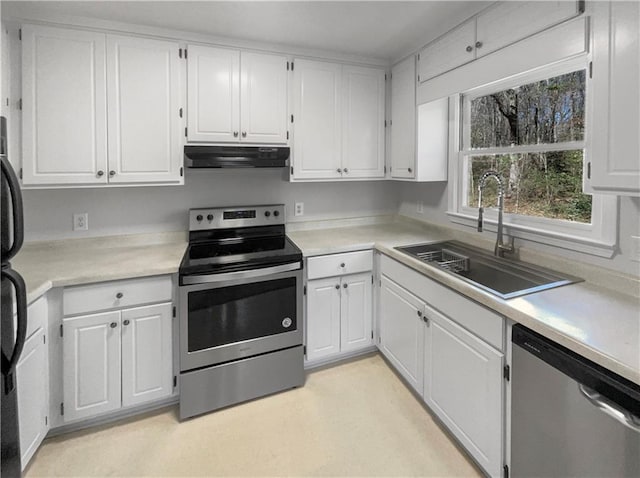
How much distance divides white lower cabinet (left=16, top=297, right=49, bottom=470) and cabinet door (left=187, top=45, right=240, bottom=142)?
131 centimetres

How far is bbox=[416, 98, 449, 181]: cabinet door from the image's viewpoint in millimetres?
2477

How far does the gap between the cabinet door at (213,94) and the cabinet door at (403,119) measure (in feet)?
4.01

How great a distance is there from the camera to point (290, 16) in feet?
6.51

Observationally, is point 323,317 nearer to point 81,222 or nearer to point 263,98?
point 263,98

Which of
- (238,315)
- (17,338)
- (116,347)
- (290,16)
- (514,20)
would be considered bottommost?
(116,347)

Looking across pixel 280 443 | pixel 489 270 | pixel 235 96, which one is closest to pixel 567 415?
pixel 489 270

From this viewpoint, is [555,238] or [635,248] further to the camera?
[555,238]

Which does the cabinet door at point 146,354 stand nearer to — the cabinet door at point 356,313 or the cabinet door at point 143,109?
the cabinet door at point 143,109

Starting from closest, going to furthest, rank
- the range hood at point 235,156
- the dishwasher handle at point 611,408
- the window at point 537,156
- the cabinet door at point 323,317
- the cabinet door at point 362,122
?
the dishwasher handle at point 611,408, the window at point 537,156, the range hood at point 235,156, the cabinet door at point 323,317, the cabinet door at point 362,122

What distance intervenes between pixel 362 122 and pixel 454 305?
1.68 meters

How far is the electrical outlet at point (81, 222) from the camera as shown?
7.47 ft

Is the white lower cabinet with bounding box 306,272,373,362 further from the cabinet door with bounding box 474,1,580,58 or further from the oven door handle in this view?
the cabinet door with bounding box 474,1,580,58

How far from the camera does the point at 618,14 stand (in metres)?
1.15

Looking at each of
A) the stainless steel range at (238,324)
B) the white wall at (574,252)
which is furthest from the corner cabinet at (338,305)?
the white wall at (574,252)
